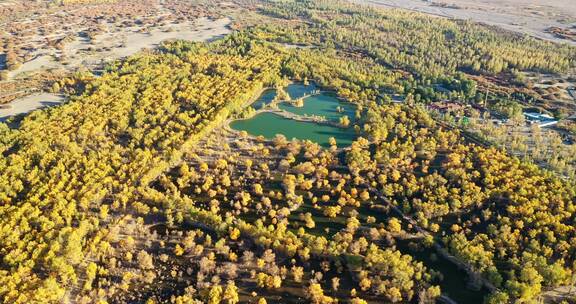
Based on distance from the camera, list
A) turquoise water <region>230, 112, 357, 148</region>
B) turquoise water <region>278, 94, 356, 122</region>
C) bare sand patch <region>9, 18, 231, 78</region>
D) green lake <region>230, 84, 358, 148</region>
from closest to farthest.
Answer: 1. turquoise water <region>230, 112, 357, 148</region>
2. green lake <region>230, 84, 358, 148</region>
3. turquoise water <region>278, 94, 356, 122</region>
4. bare sand patch <region>9, 18, 231, 78</region>

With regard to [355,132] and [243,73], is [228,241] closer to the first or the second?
[355,132]

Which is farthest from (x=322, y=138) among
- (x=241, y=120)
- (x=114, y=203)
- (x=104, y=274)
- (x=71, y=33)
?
(x=71, y=33)

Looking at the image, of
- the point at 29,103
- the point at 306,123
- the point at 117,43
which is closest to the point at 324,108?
the point at 306,123

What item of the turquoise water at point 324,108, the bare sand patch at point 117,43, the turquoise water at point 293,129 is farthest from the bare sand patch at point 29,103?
the turquoise water at point 324,108

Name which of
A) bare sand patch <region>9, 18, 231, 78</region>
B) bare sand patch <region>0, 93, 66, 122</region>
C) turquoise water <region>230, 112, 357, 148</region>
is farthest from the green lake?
bare sand patch <region>9, 18, 231, 78</region>

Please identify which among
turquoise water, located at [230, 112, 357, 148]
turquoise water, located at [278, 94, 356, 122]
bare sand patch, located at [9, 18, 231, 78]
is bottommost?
turquoise water, located at [230, 112, 357, 148]

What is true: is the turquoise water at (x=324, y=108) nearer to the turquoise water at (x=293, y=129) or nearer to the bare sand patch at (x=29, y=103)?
the turquoise water at (x=293, y=129)

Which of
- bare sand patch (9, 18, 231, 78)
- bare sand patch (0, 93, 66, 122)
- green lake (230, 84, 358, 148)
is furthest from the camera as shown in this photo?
bare sand patch (9, 18, 231, 78)

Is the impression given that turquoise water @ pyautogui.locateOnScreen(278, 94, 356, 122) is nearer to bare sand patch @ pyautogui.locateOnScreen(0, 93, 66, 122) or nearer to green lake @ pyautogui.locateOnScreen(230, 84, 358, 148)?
green lake @ pyautogui.locateOnScreen(230, 84, 358, 148)
